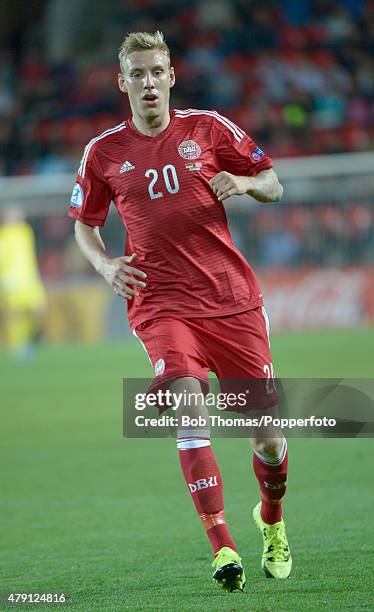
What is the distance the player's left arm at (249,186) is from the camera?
5336mm

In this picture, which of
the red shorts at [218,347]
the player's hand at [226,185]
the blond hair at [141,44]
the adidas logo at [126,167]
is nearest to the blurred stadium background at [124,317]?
the red shorts at [218,347]

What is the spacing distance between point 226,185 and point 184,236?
396 millimetres

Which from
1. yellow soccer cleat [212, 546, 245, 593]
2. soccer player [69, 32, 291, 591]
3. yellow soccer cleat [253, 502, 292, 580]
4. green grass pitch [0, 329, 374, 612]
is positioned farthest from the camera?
soccer player [69, 32, 291, 591]

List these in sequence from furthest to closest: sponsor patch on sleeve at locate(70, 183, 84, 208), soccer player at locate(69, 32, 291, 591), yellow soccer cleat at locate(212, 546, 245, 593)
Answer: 1. sponsor patch on sleeve at locate(70, 183, 84, 208)
2. soccer player at locate(69, 32, 291, 591)
3. yellow soccer cleat at locate(212, 546, 245, 593)

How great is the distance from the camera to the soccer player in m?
5.51

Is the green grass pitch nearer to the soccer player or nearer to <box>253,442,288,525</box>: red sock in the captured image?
<box>253,442,288,525</box>: red sock

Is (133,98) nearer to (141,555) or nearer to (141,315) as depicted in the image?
(141,315)

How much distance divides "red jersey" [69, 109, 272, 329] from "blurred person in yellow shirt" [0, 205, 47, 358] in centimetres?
1350

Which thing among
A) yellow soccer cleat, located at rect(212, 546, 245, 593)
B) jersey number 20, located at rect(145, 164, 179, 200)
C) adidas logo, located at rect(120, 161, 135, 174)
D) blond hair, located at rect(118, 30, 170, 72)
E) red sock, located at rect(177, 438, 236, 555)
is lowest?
yellow soccer cleat, located at rect(212, 546, 245, 593)

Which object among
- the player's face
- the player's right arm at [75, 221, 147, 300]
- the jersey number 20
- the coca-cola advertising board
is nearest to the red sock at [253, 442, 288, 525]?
the player's right arm at [75, 221, 147, 300]

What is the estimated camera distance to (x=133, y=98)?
5656 mm

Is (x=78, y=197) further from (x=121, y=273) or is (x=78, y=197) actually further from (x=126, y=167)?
(x=121, y=273)

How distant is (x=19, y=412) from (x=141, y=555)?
711 centimetres

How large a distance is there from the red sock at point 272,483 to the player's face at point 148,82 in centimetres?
175
